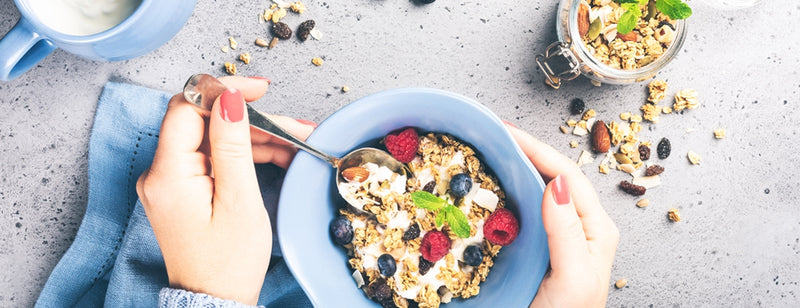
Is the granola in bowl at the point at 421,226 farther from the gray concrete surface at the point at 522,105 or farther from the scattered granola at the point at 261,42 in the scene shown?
the scattered granola at the point at 261,42

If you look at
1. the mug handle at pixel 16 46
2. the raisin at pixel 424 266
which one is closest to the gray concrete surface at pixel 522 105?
the mug handle at pixel 16 46

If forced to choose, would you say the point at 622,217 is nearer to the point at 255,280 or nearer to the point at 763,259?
Result: the point at 763,259

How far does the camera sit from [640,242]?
107cm

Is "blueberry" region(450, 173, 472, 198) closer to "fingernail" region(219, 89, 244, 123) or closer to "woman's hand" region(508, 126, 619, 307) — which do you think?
"woman's hand" region(508, 126, 619, 307)

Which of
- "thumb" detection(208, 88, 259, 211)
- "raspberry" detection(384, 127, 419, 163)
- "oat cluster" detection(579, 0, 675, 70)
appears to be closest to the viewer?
"thumb" detection(208, 88, 259, 211)

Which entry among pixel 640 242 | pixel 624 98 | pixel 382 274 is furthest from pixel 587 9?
pixel 382 274

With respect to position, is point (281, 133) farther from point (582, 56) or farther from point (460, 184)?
→ point (582, 56)

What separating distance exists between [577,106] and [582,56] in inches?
4.6

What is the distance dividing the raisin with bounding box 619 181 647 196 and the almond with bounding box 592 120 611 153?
0.23 ft

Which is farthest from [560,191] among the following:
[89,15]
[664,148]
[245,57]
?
[89,15]

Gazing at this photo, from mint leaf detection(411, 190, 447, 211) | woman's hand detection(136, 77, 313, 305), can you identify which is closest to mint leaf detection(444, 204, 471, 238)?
mint leaf detection(411, 190, 447, 211)

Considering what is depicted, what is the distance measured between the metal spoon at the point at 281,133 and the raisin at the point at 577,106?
0.34 meters

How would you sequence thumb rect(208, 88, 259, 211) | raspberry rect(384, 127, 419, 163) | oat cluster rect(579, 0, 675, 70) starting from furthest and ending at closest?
oat cluster rect(579, 0, 675, 70) < raspberry rect(384, 127, 419, 163) < thumb rect(208, 88, 259, 211)

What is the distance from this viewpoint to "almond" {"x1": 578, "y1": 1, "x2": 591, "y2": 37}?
3.12ft
